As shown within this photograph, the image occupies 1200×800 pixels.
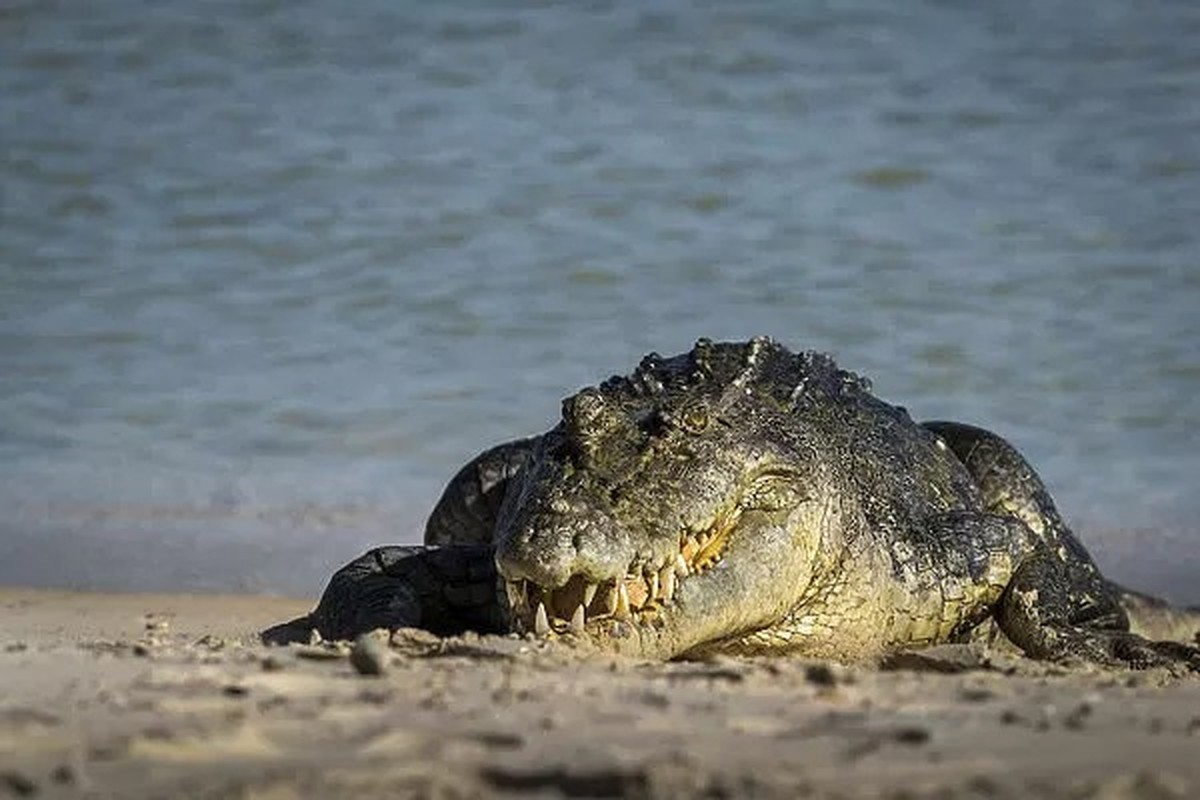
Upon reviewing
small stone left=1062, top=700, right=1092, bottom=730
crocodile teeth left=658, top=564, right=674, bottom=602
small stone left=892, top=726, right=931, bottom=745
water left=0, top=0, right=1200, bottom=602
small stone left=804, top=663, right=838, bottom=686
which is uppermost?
water left=0, top=0, right=1200, bottom=602

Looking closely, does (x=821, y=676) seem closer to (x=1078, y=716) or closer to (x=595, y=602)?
(x=1078, y=716)

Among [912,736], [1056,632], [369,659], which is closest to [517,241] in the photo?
[1056,632]

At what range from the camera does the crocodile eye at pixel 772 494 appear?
19.1ft

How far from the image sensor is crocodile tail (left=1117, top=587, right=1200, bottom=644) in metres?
7.91

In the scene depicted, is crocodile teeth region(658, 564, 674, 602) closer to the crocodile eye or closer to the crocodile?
the crocodile

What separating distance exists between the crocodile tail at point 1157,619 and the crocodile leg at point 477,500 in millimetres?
2181

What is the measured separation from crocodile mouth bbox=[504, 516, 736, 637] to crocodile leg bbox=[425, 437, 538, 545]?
178 centimetres

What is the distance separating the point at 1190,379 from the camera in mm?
11859

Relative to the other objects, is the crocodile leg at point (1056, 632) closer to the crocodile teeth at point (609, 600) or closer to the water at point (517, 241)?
the crocodile teeth at point (609, 600)

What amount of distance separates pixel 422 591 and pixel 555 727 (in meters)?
2.61

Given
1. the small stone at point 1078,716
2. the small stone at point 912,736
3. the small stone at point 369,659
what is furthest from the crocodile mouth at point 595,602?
the small stone at point 912,736

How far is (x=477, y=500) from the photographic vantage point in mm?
7199

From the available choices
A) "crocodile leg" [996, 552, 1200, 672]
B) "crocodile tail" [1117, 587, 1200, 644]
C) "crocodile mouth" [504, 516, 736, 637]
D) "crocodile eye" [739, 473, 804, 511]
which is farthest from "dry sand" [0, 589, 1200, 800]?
"crocodile tail" [1117, 587, 1200, 644]

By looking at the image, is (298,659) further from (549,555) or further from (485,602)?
(485,602)
